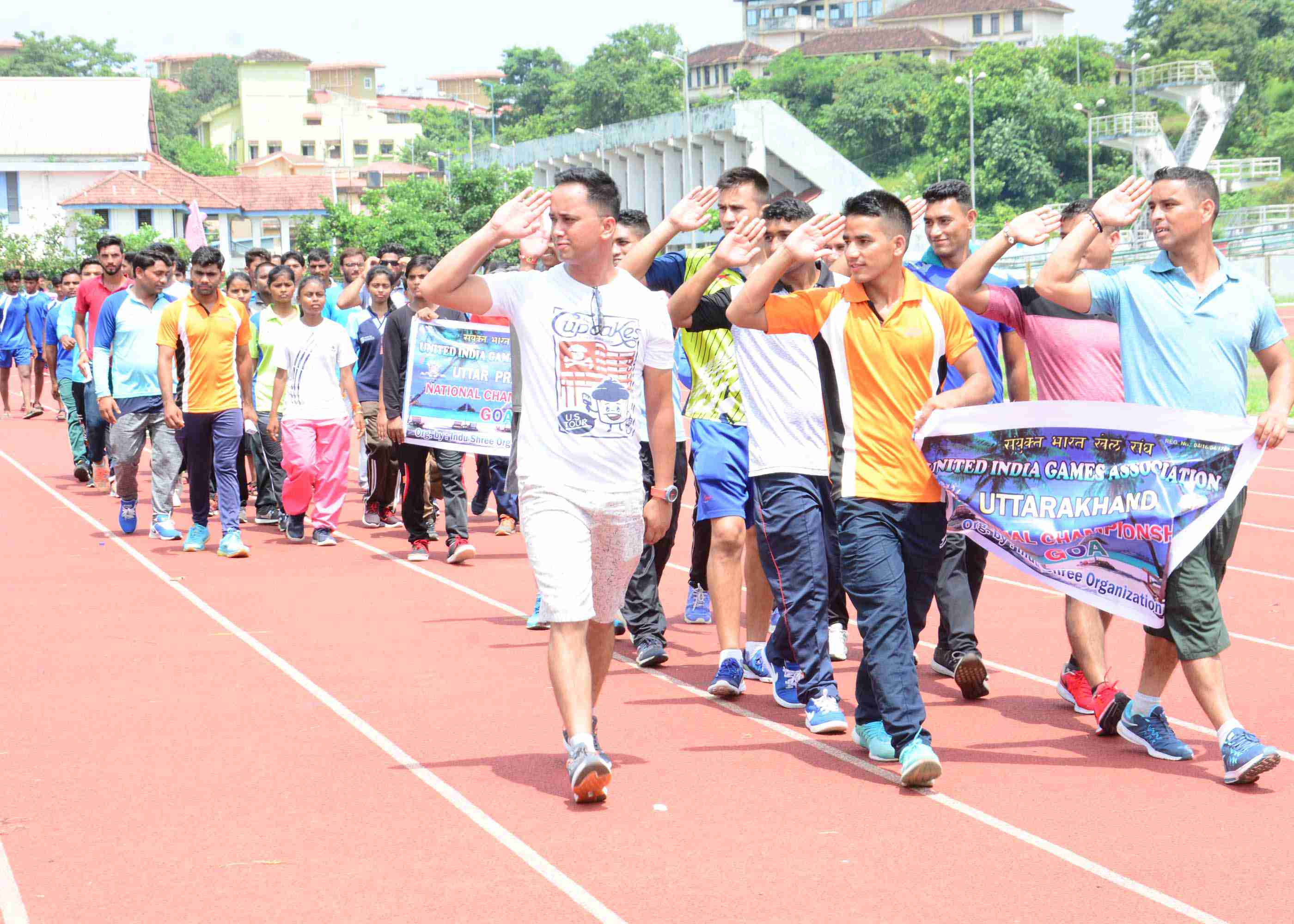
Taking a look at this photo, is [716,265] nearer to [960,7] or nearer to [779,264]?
[779,264]

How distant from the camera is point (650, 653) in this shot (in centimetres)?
823

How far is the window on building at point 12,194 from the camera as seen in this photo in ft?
271

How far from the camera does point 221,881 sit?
5.04 m

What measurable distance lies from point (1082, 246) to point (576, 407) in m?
1.97

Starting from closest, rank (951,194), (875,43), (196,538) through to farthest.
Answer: (951,194) < (196,538) < (875,43)

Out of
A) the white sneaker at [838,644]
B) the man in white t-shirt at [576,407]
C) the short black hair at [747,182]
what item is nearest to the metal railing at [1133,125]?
the white sneaker at [838,644]

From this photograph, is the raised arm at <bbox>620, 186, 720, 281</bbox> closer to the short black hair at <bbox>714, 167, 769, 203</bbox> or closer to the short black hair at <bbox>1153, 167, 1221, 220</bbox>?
the short black hair at <bbox>714, 167, 769, 203</bbox>

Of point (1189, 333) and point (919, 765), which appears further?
point (1189, 333)

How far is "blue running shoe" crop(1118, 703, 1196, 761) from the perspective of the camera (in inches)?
250

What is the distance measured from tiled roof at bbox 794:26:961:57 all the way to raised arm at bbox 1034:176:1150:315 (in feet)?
429

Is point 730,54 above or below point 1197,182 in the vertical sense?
above

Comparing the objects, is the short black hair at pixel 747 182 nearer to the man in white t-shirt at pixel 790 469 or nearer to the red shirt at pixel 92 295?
the man in white t-shirt at pixel 790 469

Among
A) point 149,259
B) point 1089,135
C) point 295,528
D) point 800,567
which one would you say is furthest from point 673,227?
point 1089,135

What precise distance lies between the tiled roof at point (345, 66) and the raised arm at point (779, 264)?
19285cm
